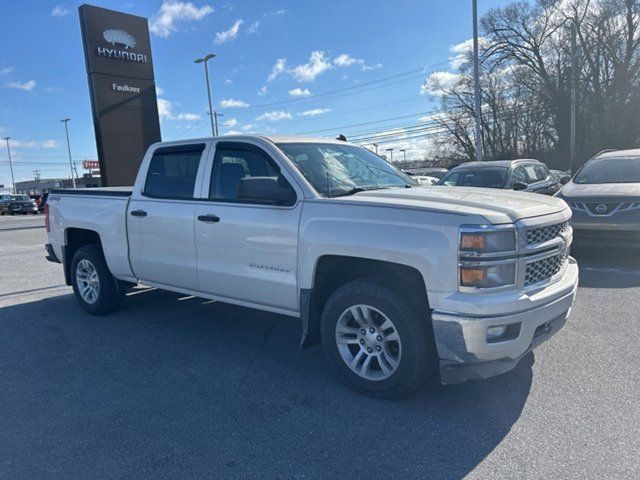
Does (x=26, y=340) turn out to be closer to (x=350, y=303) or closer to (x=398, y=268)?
(x=350, y=303)

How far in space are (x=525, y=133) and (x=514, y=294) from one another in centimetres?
5491

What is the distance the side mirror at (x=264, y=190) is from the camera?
3846mm

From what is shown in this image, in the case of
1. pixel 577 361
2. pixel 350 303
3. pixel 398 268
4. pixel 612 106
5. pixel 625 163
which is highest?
pixel 612 106

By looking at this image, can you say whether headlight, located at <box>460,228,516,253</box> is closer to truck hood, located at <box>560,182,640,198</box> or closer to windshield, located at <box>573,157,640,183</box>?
truck hood, located at <box>560,182,640,198</box>

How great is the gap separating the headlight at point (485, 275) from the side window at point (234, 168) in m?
1.85

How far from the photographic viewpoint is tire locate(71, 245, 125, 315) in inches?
233

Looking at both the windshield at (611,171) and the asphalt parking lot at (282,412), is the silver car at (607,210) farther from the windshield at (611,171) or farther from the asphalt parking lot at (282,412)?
the asphalt parking lot at (282,412)

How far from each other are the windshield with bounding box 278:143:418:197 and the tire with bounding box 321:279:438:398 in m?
0.90

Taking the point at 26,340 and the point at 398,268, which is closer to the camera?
the point at 398,268

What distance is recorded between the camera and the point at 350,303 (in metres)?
3.64

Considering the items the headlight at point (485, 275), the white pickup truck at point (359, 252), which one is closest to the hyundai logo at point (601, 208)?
the white pickup truck at point (359, 252)

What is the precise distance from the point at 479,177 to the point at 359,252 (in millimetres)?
7571

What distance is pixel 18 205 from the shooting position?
38.2 metres

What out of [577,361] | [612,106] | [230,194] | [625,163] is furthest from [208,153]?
[612,106]
